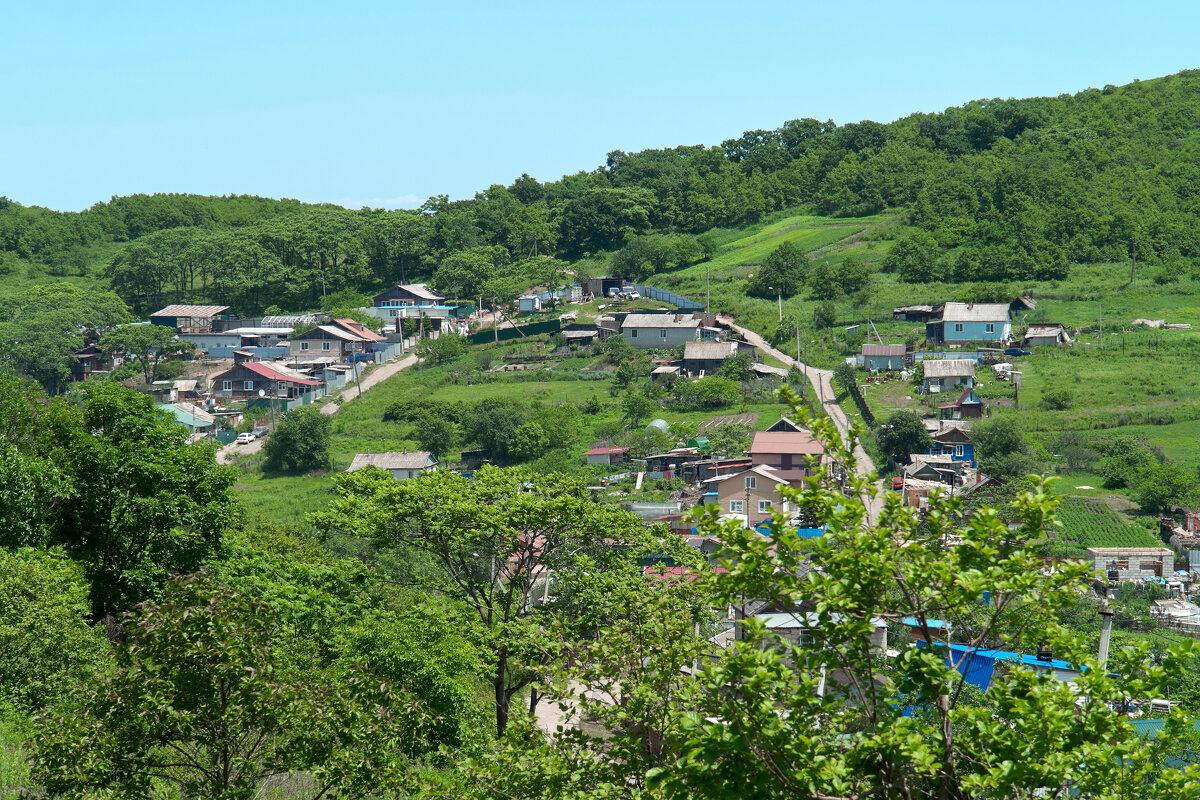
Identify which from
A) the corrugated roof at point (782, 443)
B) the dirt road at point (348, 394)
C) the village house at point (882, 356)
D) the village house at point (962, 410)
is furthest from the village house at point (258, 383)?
the village house at point (962, 410)

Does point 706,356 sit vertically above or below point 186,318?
below

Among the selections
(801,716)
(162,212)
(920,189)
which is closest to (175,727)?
(801,716)

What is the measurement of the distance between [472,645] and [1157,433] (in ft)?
92.7

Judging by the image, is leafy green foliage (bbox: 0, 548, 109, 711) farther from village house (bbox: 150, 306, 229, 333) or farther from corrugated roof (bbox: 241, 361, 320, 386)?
village house (bbox: 150, 306, 229, 333)

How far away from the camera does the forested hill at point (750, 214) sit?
185ft

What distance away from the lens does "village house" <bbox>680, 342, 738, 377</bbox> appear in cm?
4369

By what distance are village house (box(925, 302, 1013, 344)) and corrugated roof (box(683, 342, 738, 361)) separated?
8445 mm

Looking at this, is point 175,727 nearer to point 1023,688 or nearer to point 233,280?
point 1023,688

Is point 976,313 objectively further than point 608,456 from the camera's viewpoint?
Yes

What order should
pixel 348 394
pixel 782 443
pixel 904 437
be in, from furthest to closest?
1. pixel 348 394
2. pixel 782 443
3. pixel 904 437

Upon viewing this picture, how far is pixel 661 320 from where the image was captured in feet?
158

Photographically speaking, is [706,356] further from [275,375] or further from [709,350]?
[275,375]

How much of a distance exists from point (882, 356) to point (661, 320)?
10031 mm

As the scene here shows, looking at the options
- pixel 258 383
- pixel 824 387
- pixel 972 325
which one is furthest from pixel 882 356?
pixel 258 383
